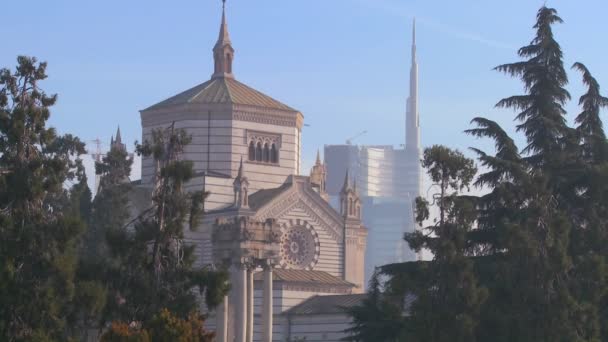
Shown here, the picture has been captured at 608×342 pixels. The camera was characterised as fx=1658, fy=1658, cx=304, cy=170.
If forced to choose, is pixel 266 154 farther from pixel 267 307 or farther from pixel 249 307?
pixel 249 307

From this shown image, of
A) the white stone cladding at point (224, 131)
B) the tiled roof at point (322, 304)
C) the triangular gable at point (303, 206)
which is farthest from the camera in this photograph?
the white stone cladding at point (224, 131)

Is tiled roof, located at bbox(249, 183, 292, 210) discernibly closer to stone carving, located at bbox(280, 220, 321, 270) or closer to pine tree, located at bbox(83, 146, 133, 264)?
stone carving, located at bbox(280, 220, 321, 270)

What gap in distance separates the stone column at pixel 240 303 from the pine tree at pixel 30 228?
19.1 metres

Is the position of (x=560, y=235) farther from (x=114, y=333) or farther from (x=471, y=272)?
(x=114, y=333)

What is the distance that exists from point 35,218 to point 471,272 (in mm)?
12493

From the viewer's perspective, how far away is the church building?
78.4 m

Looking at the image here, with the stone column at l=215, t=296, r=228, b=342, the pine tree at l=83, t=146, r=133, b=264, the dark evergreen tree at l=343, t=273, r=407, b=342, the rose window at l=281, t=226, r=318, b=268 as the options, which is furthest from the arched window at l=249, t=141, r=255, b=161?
the dark evergreen tree at l=343, t=273, r=407, b=342

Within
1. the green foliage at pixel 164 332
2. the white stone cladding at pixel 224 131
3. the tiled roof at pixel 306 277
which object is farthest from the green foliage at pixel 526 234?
the white stone cladding at pixel 224 131

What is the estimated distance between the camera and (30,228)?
4012 centimetres

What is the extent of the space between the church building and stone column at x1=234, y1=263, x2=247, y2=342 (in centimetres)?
1571

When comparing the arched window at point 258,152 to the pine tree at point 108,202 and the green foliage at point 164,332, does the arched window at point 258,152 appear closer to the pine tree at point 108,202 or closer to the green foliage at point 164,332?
the pine tree at point 108,202

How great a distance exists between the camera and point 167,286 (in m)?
41.5

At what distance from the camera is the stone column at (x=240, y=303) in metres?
59.7

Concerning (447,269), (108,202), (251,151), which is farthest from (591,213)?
(251,151)
